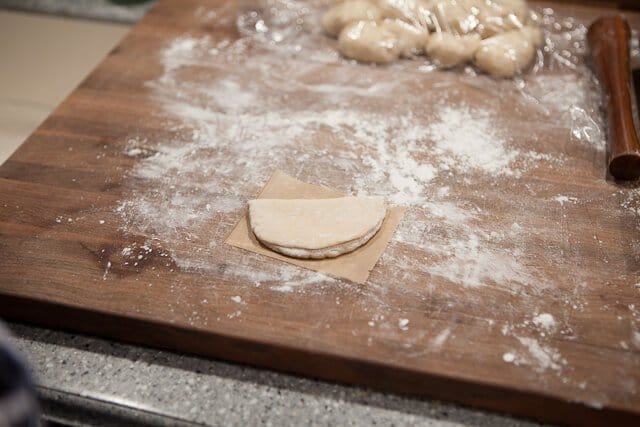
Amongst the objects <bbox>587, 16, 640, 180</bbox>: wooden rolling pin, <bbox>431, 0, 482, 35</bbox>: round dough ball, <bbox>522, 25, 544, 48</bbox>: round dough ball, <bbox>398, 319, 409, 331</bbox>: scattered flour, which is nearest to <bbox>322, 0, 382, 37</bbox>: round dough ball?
<bbox>431, 0, 482, 35</bbox>: round dough ball

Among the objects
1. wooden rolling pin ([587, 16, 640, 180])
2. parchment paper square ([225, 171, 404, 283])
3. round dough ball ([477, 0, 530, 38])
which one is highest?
round dough ball ([477, 0, 530, 38])

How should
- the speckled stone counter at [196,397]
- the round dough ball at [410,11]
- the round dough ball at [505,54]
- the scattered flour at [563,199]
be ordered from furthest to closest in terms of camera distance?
the round dough ball at [410,11]
the round dough ball at [505,54]
the scattered flour at [563,199]
the speckled stone counter at [196,397]

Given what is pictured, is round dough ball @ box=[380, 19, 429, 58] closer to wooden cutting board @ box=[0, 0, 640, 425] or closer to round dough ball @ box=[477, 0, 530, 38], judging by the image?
wooden cutting board @ box=[0, 0, 640, 425]

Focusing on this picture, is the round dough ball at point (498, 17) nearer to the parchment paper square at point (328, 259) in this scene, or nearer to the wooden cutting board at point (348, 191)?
the wooden cutting board at point (348, 191)

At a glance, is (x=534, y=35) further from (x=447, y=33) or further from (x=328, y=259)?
(x=328, y=259)

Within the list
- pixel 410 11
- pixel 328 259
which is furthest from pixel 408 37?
pixel 328 259

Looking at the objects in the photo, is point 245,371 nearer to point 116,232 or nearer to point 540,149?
point 116,232

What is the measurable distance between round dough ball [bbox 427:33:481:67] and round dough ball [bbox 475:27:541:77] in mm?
23

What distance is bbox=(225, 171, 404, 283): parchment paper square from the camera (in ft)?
3.49

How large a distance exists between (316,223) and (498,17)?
0.85 m

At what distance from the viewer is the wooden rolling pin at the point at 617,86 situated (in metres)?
1.23

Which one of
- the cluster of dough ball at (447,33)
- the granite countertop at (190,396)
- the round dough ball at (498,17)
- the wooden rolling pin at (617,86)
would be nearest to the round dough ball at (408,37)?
the cluster of dough ball at (447,33)

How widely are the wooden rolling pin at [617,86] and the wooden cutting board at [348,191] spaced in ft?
0.15

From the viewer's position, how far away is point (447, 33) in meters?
1.57
